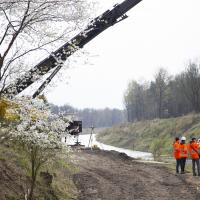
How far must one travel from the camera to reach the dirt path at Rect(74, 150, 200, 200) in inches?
566

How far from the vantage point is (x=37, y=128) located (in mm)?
9828

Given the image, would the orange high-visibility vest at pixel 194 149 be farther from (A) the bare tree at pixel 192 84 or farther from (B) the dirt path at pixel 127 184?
(A) the bare tree at pixel 192 84

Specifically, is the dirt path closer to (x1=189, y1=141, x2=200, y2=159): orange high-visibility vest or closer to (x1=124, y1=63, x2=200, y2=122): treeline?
(x1=189, y1=141, x2=200, y2=159): orange high-visibility vest

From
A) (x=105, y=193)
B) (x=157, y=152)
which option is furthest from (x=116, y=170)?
(x=157, y=152)

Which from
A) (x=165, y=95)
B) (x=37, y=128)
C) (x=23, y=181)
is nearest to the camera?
(x=37, y=128)

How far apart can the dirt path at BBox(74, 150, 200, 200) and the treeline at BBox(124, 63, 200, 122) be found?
209ft

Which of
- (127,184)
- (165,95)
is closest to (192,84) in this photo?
(165,95)

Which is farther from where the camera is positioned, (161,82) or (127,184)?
(161,82)

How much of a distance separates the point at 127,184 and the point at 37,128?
7.34m

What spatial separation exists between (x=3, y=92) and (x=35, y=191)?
3151 mm

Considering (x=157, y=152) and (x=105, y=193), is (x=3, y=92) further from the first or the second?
(x=157, y=152)

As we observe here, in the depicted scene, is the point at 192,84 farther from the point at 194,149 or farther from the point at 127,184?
the point at 127,184

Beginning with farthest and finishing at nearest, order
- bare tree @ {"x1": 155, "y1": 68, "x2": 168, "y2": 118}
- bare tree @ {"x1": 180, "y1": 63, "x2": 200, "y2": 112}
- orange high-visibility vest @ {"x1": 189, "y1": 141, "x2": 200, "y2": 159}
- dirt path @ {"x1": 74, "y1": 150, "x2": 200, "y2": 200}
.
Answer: bare tree @ {"x1": 155, "y1": 68, "x2": 168, "y2": 118}
bare tree @ {"x1": 180, "y1": 63, "x2": 200, "y2": 112}
orange high-visibility vest @ {"x1": 189, "y1": 141, "x2": 200, "y2": 159}
dirt path @ {"x1": 74, "y1": 150, "x2": 200, "y2": 200}

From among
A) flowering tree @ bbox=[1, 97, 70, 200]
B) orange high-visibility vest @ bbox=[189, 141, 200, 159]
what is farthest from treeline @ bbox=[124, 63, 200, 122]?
flowering tree @ bbox=[1, 97, 70, 200]
